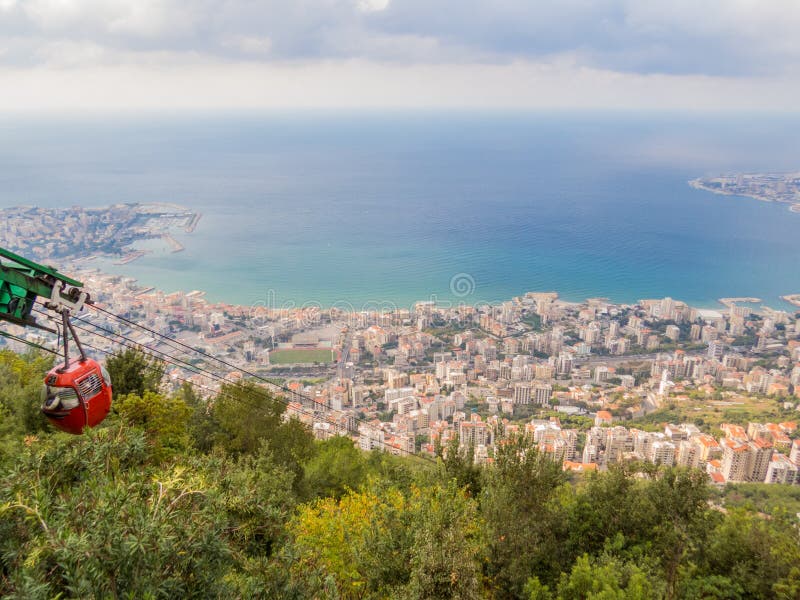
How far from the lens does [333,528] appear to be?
5.82 meters

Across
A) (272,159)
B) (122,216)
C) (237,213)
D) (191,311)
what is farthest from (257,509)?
(272,159)

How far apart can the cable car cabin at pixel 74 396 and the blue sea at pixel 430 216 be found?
30438 millimetres

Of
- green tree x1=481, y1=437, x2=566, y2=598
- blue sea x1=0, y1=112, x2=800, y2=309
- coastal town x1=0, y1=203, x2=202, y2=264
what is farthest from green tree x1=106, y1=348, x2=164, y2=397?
coastal town x1=0, y1=203, x2=202, y2=264

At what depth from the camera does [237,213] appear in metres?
56.9

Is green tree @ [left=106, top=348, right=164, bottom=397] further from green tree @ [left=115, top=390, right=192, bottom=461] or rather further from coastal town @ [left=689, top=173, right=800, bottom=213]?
coastal town @ [left=689, top=173, right=800, bottom=213]

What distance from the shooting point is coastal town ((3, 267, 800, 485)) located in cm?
1741

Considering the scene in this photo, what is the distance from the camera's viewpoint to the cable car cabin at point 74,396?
3.82 metres

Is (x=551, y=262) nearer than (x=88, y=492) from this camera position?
No

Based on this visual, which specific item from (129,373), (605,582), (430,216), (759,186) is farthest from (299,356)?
(759,186)

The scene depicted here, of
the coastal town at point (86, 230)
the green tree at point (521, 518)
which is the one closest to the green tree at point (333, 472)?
the green tree at point (521, 518)

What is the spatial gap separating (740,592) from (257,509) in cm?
569

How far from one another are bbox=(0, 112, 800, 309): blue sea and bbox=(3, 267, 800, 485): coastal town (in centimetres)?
423

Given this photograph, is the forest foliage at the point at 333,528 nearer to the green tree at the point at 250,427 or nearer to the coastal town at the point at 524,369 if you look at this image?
the green tree at the point at 250,427

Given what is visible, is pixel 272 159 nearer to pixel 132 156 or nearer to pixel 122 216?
pixel 132 156
